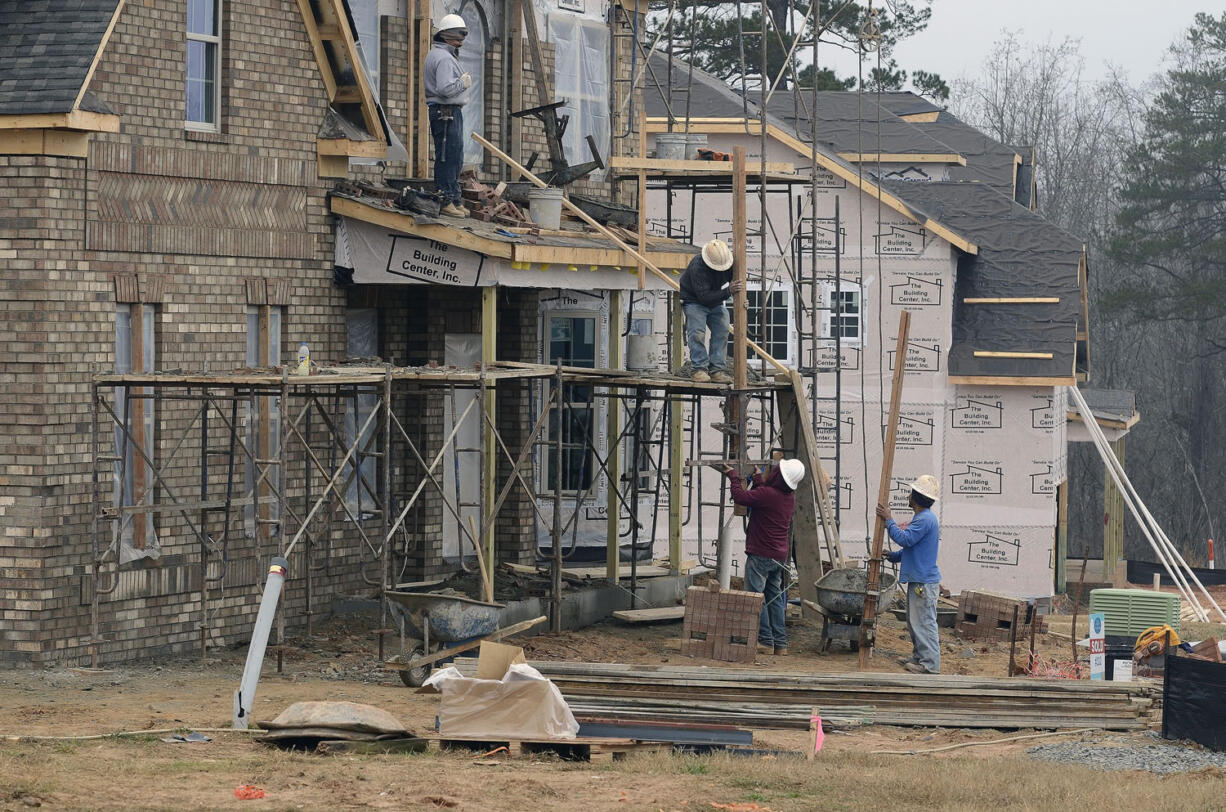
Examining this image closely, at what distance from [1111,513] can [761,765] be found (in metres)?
28.2

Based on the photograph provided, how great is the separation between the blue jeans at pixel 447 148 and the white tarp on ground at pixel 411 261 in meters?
0.65

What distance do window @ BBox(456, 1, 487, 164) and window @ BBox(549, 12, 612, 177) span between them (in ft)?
4.28

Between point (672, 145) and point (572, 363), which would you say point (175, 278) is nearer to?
point (672, 145)

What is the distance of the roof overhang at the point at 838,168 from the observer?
32.1 m

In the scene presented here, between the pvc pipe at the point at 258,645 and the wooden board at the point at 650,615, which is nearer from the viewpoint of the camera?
the pvc pipe at the point at 258,645

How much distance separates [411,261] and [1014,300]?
51.9ft

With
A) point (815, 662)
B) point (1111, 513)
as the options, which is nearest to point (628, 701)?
point (815, 662)

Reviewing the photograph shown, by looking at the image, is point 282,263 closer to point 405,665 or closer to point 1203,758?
point 405,665

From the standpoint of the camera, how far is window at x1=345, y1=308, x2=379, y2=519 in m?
20.5

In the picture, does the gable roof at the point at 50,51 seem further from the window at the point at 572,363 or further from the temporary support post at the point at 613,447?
the window at the point at 572,363

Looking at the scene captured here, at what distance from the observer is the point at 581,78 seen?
24.2 metres

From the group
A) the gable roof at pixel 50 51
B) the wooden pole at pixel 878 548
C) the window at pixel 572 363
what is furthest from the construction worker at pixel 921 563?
the gable roof at pixel 50 51

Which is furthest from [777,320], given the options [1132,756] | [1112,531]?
[1132,756]

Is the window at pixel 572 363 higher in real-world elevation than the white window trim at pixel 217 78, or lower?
lower
